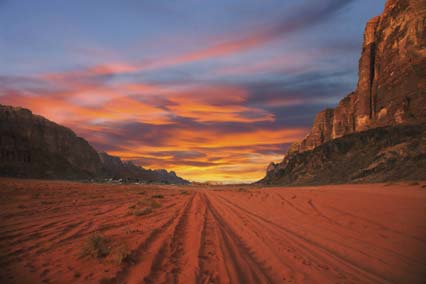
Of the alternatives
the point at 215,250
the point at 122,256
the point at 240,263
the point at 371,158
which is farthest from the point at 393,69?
the point at 122,256

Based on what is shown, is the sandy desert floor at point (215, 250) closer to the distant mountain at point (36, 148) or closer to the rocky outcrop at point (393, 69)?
the rocky outcrop at point (393, 69)

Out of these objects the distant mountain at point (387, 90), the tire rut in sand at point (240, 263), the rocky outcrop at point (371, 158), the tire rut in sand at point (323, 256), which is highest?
the distant mountain at point (387, 90)

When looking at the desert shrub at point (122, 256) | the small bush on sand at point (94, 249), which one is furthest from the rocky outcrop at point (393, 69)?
the small bush on sand at point (94, 249)

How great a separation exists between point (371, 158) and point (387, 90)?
64.7ft

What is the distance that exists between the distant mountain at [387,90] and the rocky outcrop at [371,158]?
0.72ft

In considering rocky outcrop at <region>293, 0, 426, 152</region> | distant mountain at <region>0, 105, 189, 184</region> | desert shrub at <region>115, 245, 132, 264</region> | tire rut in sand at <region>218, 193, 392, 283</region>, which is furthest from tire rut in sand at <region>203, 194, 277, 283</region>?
distant mountain at <region>0, 105, 189, 184</region>

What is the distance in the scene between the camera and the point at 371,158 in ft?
169

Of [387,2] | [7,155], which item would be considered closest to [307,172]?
[387,2]

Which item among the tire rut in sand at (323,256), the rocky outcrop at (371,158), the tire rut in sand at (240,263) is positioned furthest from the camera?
the rocky outcrop at (371,158)

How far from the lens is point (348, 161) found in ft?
197

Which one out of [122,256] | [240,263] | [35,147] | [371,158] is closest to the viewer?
[122,256]

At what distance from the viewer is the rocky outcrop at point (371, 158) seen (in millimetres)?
38778

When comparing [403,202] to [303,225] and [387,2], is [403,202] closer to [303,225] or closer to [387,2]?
[303,225]

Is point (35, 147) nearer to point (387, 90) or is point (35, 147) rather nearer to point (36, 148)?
point (36, 148)
